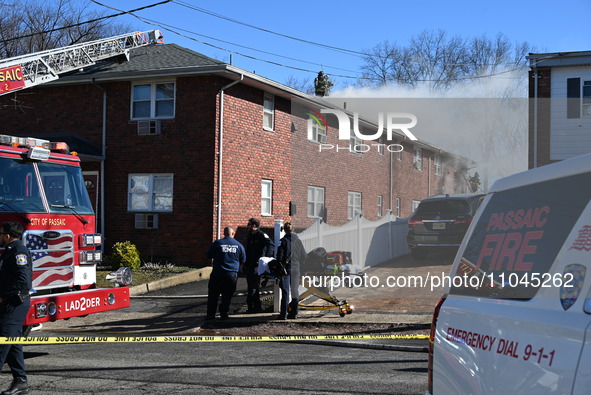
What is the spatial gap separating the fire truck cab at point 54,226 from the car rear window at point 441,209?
511 cm

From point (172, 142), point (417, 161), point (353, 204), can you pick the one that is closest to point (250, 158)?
point (172, 142)

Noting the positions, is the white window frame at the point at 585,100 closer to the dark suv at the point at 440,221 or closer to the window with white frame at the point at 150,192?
the dark suv at the point at 440,221

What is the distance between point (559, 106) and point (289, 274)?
12.5 m

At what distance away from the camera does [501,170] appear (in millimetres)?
12320

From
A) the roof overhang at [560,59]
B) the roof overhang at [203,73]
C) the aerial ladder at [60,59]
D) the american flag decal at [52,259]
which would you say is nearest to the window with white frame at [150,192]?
the roof overhang at [203,73]

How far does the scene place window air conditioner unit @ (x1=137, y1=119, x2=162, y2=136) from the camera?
67.2 ft

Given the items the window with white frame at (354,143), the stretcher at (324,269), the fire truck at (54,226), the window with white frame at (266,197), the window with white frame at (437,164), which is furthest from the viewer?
the window with white frame at (266,197)

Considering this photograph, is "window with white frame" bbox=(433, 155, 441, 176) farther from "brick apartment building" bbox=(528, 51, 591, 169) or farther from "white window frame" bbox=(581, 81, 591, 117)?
"white window frame" bbox=(581, 81, 591, 117)

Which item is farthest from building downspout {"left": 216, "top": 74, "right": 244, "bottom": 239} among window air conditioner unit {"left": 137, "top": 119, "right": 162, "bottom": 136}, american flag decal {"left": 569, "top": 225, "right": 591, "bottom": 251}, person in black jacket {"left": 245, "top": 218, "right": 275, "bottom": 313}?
american flag decal {"left": 569, "top": 225, "right": 591, "bottom": 251}

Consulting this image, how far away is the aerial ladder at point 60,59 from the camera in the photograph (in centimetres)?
1622

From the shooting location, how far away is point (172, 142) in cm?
2031

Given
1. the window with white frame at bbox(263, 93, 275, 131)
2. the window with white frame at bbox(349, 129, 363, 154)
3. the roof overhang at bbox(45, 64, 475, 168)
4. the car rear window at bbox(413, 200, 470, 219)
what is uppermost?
the roof overhang at bbox(45, 64, 475, 168)

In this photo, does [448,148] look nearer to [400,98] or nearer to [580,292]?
[400,98]

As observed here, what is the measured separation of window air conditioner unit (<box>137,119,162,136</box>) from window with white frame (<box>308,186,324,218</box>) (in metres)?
6.48
